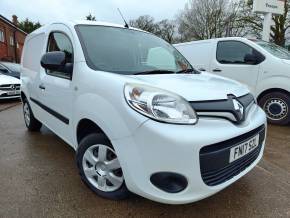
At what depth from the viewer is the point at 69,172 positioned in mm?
3381

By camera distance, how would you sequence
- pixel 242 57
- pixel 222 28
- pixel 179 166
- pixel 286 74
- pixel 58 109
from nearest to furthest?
pixel 179 166
pixel 58 109
pixel 286 74
pixel 242 57
pixel 222 28

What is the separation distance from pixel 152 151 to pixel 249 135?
912 millimetres

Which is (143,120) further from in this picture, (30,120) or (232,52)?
(232,52)

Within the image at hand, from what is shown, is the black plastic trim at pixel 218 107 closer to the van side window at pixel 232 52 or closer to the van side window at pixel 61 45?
the van side window at pixel 61 45

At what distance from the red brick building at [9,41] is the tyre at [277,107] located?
26.0 metres

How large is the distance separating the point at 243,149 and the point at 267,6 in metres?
9.17

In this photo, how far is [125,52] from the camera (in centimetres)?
318

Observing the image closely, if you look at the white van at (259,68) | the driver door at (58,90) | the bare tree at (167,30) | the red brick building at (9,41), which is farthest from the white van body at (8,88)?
the bare tree at (167,30)

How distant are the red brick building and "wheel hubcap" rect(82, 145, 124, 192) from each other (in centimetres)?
2716

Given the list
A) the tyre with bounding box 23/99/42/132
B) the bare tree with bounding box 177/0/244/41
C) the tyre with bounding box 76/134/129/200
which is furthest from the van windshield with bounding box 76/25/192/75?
the bare tree with bounding box 177/0/244/41

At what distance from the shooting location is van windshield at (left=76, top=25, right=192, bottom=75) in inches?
115

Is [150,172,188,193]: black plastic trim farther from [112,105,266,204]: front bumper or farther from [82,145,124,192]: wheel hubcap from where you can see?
[82,145,124,192]: wheel hubcap

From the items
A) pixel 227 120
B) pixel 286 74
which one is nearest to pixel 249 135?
pixel 227 120

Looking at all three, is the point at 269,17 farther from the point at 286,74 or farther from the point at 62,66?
the point at 62,66
